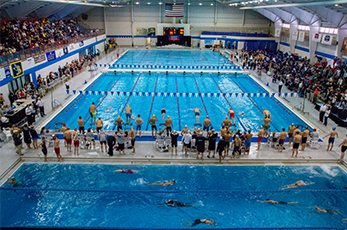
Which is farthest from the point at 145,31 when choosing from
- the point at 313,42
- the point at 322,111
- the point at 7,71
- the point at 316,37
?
the point at 322,111

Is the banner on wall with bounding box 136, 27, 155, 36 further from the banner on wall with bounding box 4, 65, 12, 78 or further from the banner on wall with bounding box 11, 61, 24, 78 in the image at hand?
the banner on wall with bounding box 4, 65, 12, 78

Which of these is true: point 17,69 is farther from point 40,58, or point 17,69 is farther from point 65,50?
point 65,50

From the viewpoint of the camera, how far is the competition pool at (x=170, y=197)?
7055mm

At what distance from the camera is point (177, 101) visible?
17.0 metres

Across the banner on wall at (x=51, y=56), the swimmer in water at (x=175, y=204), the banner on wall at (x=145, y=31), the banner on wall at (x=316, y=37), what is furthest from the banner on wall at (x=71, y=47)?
the banner on wall at (x=316, y=37)

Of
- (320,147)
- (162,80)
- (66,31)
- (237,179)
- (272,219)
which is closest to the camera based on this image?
(272,219)

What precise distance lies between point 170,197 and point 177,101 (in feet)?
31.6

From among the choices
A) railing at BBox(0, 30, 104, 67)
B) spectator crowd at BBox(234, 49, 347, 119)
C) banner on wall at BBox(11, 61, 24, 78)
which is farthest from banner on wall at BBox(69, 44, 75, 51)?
spectator crowd at BBox(234, 49, 347, 119)

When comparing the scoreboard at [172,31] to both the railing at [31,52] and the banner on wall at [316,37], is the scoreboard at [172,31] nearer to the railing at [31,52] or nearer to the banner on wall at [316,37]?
the railing at [31,52]

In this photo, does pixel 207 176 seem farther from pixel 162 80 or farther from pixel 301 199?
pixel 162 80

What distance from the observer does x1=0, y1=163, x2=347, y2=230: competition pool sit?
7055 millimetres

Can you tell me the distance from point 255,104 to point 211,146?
8424 millimetres

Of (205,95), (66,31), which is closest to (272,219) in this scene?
(205,95)

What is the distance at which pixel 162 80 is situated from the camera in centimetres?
2241
